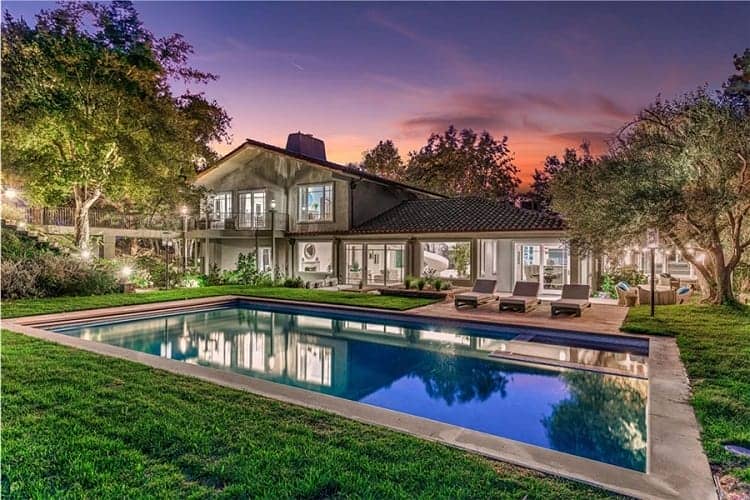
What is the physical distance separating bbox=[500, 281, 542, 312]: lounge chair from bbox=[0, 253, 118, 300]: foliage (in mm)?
14170

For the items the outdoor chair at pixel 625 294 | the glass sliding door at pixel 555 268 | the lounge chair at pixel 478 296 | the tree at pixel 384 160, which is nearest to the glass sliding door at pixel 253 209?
the lounge chair at pixel 478 296

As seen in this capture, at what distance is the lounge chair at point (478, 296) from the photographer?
1380 centimetres

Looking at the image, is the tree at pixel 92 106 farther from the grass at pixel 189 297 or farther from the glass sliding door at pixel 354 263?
the glass sliding door at pixel 354 263

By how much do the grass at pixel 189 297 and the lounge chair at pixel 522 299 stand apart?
273cm

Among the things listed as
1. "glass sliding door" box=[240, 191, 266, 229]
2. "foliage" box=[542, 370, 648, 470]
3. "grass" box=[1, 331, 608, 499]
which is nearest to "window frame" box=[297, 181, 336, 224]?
"glass sliding door" box=[240, 191, 266, 229]

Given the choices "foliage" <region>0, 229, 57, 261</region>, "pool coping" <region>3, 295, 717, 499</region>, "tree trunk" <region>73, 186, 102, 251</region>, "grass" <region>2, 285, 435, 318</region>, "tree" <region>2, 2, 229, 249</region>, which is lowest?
"pool coping" <region>3, 295, 717, 499</region>

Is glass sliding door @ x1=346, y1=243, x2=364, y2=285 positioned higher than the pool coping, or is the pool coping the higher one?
glass sliding door @ x1=346, y1=243, x2=364, y2=285

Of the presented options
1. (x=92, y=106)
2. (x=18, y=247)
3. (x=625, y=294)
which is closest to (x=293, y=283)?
(x=18, y=247)

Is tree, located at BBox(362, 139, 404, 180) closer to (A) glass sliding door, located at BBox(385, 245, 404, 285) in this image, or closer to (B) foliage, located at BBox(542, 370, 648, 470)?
(A) glass sliding door, located at BBox(385, 245, 404, 285)

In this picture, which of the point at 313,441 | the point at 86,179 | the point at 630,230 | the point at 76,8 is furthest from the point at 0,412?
the point at 76,8

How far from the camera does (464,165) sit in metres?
39.6

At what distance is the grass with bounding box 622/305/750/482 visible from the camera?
4203 millimetres

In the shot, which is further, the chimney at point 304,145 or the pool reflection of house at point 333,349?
the chimney at point 304,145

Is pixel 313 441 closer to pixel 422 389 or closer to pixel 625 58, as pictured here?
pixel 422 389
